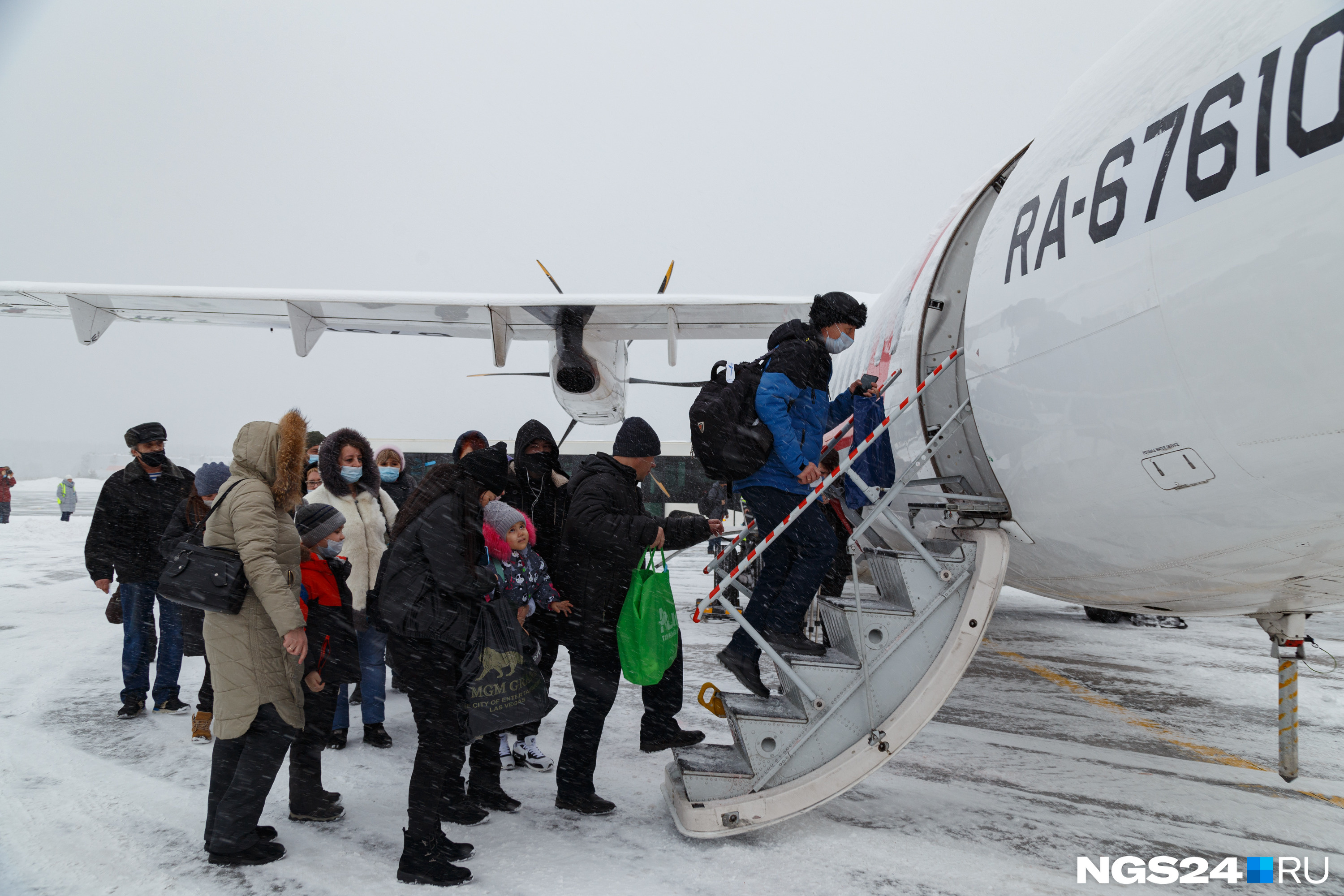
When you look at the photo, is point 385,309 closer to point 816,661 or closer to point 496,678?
point 496,678

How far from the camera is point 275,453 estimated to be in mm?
3242

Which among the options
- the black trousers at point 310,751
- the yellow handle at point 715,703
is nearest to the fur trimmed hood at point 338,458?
the black trousers at point 310,751

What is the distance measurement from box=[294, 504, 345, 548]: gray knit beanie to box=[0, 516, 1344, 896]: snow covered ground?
1.40 meters

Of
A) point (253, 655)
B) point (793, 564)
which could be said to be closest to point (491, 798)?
point (253, 655)

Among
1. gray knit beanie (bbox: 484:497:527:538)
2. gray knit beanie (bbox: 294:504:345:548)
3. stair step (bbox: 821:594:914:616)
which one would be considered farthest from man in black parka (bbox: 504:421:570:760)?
stair step (bbox: 821:594:914:616)

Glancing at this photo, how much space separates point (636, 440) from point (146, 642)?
13.7 ft

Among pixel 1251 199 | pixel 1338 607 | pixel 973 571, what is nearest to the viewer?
pixel 1251 199

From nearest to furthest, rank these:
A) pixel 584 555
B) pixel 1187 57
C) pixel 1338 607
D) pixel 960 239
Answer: pixel 1187 57 < pixel 1338 607 < pixel 584 555 < pixel 960 239

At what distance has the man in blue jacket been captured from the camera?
3459mm

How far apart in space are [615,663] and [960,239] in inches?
124

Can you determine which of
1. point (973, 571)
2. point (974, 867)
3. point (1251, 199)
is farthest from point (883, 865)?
point (1251, 199)

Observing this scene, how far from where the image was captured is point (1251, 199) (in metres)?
2.04

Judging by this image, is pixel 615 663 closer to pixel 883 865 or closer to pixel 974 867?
pixel 883 865

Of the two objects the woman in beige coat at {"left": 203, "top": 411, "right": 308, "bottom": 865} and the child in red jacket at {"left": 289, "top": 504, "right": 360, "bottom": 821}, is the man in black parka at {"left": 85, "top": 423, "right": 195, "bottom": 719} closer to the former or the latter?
the child in red jacket at {"left": 289, "top": 504, "right": 360, "bottom": 821}
